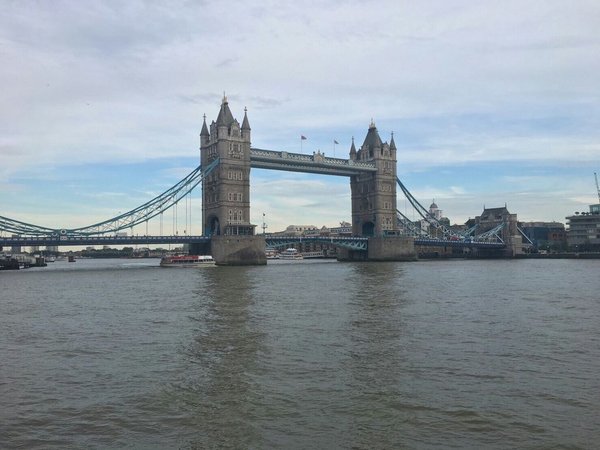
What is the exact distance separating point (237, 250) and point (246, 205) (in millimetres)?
12456

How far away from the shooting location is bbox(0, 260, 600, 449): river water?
1144cm

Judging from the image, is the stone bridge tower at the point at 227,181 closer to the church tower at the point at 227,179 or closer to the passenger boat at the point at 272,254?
the church tower at the point at 227,179

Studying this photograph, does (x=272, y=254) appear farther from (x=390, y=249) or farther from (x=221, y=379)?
(x=221, y=379)

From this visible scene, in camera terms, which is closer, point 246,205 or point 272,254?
point 246,205

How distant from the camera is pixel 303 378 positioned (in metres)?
15.5

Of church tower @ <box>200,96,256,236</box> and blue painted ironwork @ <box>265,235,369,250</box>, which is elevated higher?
church tower @ <box>200,96,256,236</box>

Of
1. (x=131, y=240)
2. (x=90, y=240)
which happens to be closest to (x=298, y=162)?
(x=131, y=240)

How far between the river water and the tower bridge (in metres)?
60.8

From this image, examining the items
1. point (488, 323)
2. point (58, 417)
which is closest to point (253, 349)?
point (58, 417)

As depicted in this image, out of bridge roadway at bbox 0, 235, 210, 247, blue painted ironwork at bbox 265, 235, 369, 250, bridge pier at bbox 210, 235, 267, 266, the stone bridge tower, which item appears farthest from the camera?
blue painted ironwork at bbox 265, 235, 369, 250

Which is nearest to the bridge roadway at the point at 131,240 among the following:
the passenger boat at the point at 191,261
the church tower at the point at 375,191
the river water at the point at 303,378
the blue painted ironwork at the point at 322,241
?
the blue painted ironwork at the point at 322,241

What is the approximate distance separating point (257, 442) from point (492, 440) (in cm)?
454

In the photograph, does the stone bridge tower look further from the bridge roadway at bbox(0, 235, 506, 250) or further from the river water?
the river water

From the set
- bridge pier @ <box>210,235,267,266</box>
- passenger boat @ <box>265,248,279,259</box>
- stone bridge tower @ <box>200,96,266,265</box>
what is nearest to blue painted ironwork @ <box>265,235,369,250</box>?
stone bridge tower @ <box>200,96,266,265</box>
